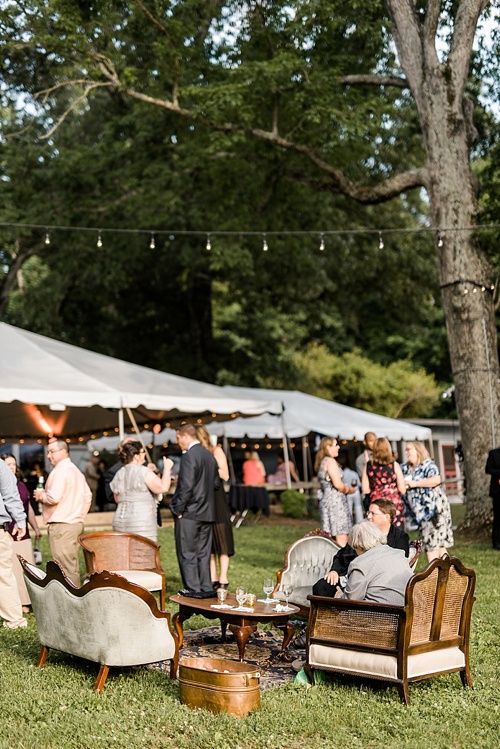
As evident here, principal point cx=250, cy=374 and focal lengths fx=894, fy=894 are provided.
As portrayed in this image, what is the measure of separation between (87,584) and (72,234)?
54.4 ft

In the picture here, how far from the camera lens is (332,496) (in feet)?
35.1

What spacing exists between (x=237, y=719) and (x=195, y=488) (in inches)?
129

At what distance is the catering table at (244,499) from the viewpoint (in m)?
18.5

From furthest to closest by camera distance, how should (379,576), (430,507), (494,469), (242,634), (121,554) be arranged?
(494,469) < (430,507) < (121,554) < (242,634) < (379,576)

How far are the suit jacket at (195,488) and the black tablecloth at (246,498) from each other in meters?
10.4

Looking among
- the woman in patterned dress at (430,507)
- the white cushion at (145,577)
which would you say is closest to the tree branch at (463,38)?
the woman in patterned dress at (430,507)

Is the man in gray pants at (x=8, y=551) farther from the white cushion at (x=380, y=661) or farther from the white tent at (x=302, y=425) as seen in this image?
the white tent at (x=302, y=425)

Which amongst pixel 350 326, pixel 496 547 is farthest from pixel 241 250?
pixel 350 326

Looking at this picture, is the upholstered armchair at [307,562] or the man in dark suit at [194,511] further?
the man in dark suit at [194,511]

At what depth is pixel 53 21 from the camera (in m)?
15.0

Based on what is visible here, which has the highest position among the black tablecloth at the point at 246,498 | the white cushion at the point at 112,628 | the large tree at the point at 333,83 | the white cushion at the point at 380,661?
the large tree at the point at 333,83

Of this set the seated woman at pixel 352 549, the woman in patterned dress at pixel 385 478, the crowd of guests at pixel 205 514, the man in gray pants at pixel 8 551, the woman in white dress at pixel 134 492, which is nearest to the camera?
the crowd of guests at pixel 205 514

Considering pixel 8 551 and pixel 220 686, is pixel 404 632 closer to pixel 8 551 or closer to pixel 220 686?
pixel 220 686

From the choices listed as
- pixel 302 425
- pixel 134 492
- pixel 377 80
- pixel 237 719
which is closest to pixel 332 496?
pixel 134 492
